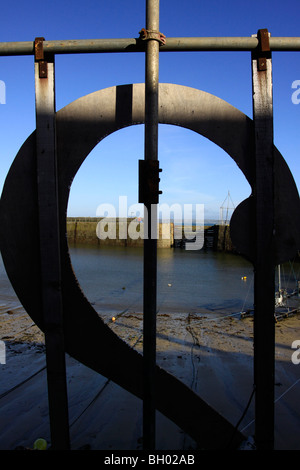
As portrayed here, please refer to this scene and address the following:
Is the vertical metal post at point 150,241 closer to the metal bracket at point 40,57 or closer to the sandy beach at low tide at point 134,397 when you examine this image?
the metal bracket at point 40,57

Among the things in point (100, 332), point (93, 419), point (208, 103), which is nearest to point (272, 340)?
point (100, 332)


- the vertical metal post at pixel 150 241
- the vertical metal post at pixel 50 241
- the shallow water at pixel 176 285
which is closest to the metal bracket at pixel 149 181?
the vertical metal post at pixel 150 241

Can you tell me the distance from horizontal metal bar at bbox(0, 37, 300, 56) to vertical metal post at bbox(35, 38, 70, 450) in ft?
0.51

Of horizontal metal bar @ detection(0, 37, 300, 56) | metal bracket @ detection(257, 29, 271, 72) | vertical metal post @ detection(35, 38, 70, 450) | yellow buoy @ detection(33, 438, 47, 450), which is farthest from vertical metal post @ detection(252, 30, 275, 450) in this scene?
yellow buoy @ detection(33, 438, 47, 450)

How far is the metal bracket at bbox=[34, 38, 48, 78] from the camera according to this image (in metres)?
2.40

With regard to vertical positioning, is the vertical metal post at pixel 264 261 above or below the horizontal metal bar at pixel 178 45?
below

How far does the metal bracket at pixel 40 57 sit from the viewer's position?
7.88ft

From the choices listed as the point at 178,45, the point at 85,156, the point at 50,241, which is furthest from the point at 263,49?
the point at 50,241

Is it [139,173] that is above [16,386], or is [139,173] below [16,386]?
above

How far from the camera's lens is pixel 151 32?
7.23 feet

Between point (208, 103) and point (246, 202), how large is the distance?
78cm

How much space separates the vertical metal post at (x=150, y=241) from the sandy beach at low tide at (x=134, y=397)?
1626 mm

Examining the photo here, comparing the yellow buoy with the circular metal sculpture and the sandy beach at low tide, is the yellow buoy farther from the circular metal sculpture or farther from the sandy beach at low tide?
the circular metal sculpture

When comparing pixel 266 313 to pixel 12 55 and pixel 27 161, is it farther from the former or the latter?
pixel 12 55
